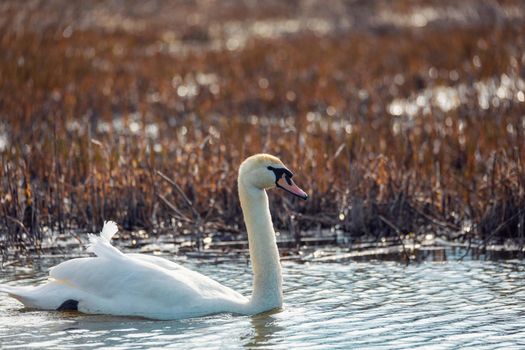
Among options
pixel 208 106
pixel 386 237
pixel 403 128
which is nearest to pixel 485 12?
pixel 208 106

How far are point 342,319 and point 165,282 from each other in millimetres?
1010

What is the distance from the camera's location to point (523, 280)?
24.1 ft

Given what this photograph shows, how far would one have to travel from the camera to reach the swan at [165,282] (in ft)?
21.1

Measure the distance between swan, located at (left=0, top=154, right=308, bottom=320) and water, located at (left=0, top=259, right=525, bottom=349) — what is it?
7cm

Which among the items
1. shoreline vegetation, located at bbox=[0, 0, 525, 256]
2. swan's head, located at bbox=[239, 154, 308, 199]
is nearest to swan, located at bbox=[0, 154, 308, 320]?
swan's head, located at bbox=[239, 154, 308, 199]

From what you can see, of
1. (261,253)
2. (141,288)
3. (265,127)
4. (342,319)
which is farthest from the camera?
(265,127)

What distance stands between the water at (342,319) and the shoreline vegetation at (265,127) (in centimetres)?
75

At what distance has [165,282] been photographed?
21.2 feet

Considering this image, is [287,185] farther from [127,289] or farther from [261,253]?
[127,289]

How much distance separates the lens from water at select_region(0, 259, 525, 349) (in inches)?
229

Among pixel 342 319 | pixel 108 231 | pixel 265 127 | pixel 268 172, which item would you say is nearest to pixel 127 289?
pixel 108 231

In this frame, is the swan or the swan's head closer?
the swan

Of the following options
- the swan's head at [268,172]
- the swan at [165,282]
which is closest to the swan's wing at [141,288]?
the swan at [165,282]

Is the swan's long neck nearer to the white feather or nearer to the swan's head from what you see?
the swan's head
